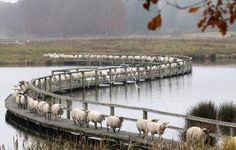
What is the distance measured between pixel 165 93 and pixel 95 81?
783cm

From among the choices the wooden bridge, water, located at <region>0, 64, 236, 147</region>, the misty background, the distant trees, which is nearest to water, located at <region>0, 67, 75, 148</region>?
water, located at <region>0, 64, 236, 147</region>

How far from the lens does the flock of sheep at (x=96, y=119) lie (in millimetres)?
14984

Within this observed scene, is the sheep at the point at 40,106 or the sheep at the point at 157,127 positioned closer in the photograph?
the sheep at the point at 157,127

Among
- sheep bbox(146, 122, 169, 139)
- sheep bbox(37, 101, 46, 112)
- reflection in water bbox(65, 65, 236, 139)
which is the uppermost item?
sheep bbox(146, 122, 169, 139)

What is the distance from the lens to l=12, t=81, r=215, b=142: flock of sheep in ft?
49.2

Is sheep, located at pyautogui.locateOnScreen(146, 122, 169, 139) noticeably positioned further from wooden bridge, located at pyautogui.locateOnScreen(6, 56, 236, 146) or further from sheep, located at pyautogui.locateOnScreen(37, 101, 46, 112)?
sheep, located at pyautogui.locateOnScreen(37, 101, 46, 112)

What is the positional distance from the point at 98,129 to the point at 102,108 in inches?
423

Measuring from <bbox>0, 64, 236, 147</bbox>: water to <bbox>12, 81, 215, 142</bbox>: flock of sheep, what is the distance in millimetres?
1264

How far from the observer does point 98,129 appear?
19078mm

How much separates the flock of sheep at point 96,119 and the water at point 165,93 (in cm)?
126

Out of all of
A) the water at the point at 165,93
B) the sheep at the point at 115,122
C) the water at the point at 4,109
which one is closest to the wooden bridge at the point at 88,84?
the sheep at the point at 115,122

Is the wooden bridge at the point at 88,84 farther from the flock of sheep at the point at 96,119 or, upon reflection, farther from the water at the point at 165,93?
the water at the point at 165,93

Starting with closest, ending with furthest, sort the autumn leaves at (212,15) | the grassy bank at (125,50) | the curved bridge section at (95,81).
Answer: the autumn leaves at (212,15), the curved bridge section at (95,81), the grassy bank at (125,50)

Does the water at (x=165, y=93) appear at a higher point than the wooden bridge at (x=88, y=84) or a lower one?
lower
